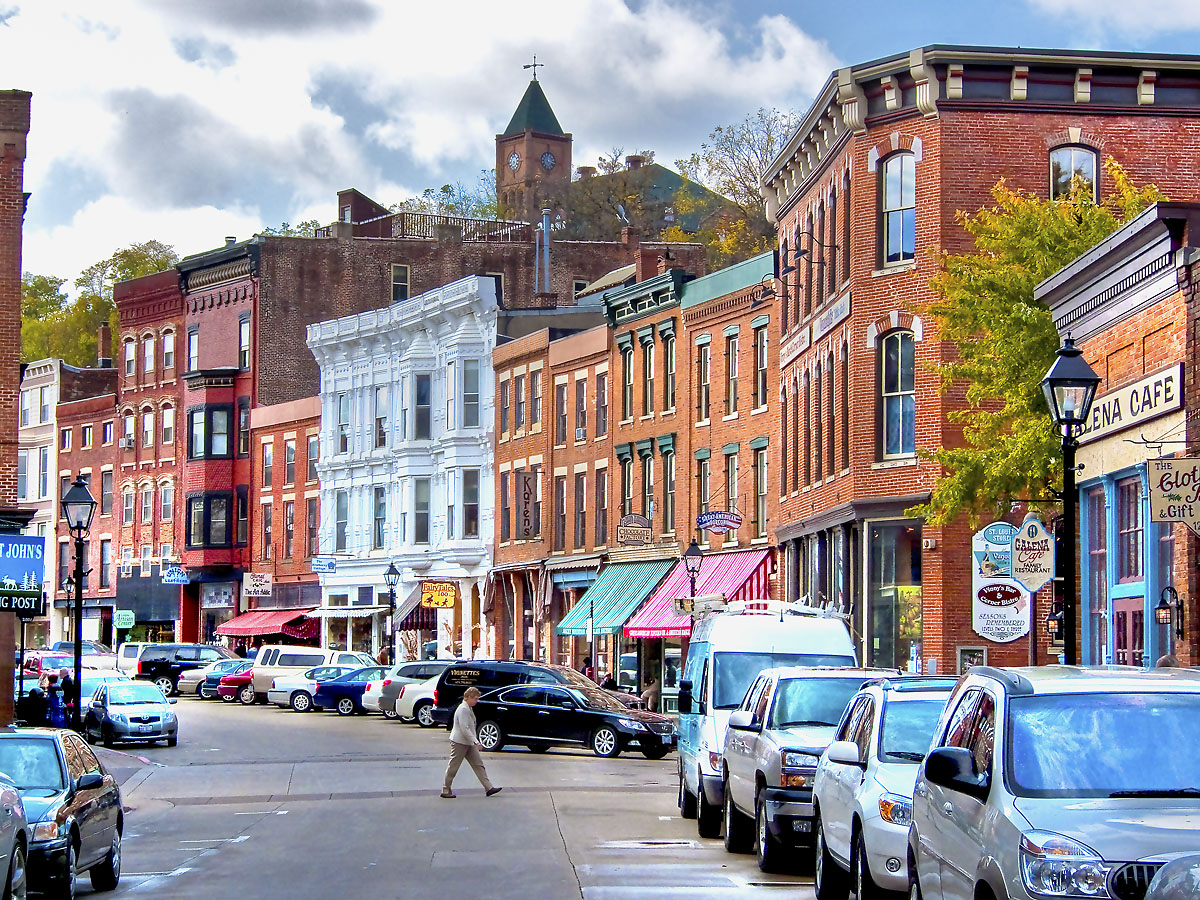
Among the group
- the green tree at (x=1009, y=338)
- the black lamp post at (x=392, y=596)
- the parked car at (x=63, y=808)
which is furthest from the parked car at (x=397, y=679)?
the parked car at (x=63, y=808)

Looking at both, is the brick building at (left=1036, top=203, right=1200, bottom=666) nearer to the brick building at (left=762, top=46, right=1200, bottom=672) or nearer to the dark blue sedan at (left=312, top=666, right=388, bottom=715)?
the brick building at (left=762, top=46, right=1200, bottom=672)

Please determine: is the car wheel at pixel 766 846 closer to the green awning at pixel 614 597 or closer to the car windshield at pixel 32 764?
the car windshield at pixel 32 764

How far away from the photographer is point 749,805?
18.3 metres

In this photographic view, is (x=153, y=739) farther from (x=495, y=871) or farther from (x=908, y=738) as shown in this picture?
(x=908, y=738)

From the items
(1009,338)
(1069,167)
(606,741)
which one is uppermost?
(1069,167)

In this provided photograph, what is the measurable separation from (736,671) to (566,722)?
15607mm

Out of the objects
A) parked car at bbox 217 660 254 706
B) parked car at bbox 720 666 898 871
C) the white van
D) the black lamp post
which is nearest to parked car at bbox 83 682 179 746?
the black lamp post

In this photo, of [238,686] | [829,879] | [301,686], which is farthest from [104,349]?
[829,879]

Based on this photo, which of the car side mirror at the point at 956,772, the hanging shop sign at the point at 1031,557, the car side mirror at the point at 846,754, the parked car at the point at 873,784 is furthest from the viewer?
the hanging shop sign at the point at 1031,557

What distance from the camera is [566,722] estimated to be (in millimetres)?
38406

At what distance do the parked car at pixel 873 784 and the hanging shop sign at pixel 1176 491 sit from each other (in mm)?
6416

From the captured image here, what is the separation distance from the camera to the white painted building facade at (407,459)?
220ft

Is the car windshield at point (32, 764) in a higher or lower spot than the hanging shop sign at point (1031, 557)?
lower

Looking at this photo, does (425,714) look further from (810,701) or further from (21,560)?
(810,701)
